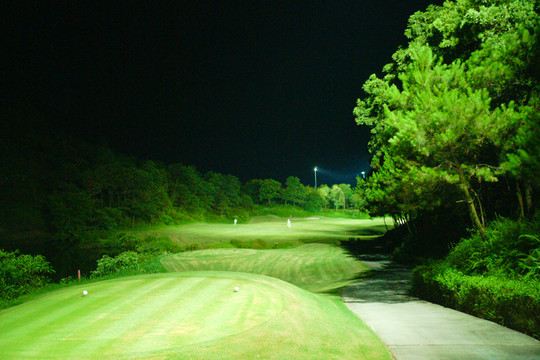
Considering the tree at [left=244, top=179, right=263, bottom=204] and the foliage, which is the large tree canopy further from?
the tree at [left=244, top=179, right=263, bottom=204]

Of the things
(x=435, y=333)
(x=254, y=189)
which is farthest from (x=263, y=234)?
(x=254, y=189)

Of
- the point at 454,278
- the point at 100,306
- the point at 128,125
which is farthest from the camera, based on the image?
the point at 128,125

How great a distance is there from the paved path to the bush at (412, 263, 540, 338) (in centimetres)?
24

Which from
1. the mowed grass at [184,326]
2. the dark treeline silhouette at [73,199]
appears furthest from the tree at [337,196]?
the mowed grass at [184,326]

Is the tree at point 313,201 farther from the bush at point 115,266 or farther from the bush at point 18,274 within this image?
the bush at point 18,274

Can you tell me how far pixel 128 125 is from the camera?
301ft

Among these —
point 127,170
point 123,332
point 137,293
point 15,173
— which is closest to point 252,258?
point 137,293

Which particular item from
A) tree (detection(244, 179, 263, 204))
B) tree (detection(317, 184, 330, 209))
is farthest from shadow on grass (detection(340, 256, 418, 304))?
tree (detection(317, 184, 330, 209))

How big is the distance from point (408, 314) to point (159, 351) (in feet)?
22.2

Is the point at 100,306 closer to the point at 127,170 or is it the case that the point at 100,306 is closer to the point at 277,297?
the point at 277,297

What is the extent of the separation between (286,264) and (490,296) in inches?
688

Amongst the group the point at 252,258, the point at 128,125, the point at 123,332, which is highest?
the point at 128,125

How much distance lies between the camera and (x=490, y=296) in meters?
7.52

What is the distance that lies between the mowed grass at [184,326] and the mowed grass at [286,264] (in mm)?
10211
